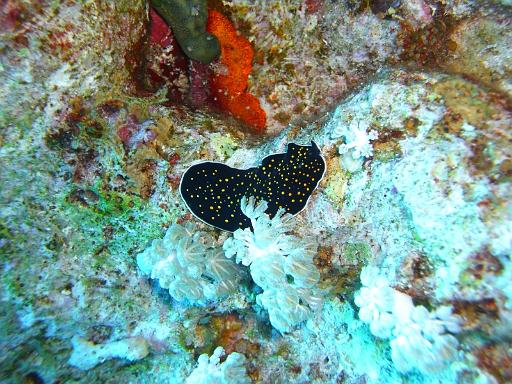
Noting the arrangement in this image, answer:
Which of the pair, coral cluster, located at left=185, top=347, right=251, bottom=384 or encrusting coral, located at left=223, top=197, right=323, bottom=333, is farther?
coral cluster, located at left=185, top=347, right=251, bottom=384

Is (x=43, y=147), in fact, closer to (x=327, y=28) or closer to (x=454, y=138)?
(x=327, y=28)

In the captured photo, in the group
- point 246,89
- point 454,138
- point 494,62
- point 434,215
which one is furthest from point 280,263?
point 494,62

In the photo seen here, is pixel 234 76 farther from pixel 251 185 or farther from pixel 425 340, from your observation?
pixel 425 340

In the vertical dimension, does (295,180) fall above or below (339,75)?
below

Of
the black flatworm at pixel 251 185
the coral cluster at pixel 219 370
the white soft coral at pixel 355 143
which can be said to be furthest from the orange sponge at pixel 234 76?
the coral cluster at pixel 219 370

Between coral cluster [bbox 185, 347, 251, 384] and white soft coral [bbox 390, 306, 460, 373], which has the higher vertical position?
white soft coral [bbox 390, 306, 460, 373]

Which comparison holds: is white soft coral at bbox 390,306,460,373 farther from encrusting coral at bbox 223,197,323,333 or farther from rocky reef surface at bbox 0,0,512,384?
encrusting coral at bbox 223,197,323,333

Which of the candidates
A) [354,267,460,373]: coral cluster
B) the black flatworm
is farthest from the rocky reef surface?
the black flatworm

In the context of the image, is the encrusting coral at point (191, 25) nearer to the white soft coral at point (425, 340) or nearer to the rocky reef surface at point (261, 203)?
the rocky reef surface at point (261, 203)
